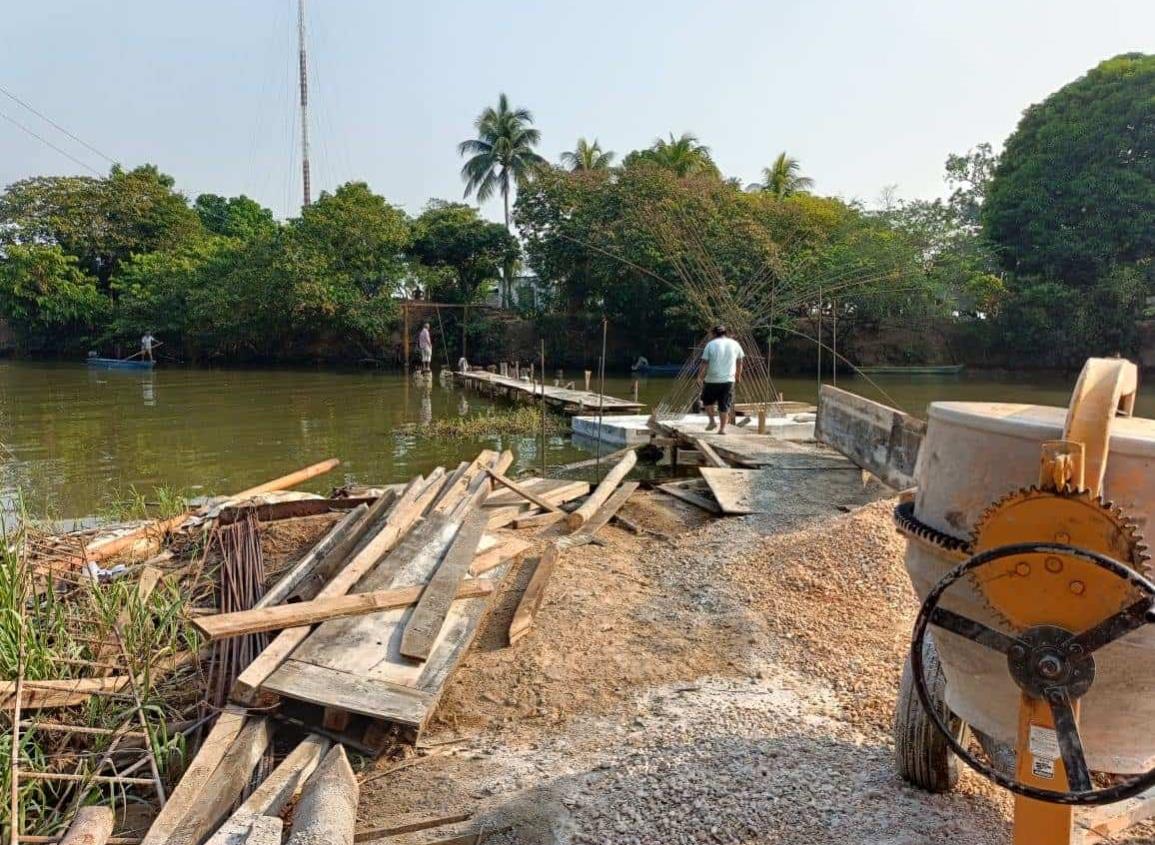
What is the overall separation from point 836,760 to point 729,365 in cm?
857

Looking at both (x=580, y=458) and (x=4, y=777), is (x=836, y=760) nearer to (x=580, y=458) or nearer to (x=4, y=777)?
(x=4, y=777)

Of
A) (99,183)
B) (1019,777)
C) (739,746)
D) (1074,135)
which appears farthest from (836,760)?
(99,183)

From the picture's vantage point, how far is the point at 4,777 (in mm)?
3184

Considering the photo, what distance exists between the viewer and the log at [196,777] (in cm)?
281

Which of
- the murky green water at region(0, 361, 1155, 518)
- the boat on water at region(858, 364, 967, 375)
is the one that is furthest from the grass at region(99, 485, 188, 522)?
the boat on water at region(858, 364, 967, 375)

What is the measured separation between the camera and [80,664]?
4105 millimetres

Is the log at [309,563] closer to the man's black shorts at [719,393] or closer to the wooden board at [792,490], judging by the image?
the wooden board at [792,490]

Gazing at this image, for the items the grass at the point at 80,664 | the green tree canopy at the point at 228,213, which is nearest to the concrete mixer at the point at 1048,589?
the grass at the point at 80,664

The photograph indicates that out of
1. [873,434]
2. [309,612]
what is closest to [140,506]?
[309,612]

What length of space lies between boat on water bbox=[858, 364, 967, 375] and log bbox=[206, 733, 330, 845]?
2909 centimetres

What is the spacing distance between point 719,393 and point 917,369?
2168cm

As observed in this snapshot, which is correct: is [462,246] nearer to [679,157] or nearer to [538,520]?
[679,157]

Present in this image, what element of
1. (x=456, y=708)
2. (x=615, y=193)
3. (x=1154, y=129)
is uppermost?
(x=1154, y=129)

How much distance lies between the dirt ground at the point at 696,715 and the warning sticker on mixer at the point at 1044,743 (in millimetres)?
1021
